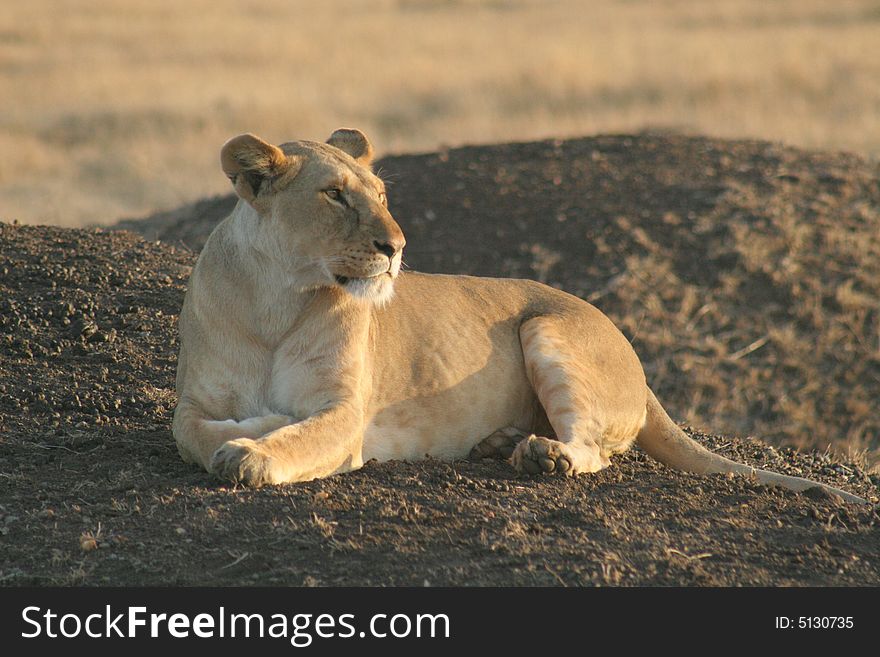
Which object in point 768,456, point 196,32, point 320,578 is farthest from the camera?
point 196,32

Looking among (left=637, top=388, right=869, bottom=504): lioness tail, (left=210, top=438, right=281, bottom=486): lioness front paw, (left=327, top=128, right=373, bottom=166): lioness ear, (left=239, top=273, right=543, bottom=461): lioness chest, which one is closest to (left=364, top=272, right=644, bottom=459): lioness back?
(left=239, top=273, right=543, bottom=461): lioness chest

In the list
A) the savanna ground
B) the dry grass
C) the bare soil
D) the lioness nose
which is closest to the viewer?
the bare soil

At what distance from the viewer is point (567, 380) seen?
7141 mm

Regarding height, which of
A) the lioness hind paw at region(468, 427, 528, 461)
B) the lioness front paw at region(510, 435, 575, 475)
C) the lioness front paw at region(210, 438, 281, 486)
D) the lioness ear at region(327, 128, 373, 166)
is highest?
the lioness ear at region(327, 128, 373, 166)

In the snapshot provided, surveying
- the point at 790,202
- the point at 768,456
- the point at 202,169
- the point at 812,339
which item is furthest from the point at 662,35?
the point at 768,456

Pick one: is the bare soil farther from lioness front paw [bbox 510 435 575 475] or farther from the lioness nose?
the lioness nose

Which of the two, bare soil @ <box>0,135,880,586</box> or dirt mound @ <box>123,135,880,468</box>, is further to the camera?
dirt mound @ <box>123,135,880,468</box>

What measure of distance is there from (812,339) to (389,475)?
276 inches

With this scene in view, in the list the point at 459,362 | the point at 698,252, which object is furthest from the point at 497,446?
the point at 698,252

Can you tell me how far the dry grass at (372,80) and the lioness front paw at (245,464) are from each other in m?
10.3

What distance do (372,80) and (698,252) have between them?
1251 centimetres

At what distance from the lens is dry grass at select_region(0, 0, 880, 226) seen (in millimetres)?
19312

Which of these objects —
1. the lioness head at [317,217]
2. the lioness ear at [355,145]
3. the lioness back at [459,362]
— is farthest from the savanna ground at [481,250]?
the lioness ear at [355,145]

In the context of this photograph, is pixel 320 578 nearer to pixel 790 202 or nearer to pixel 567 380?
pixel 567 380
